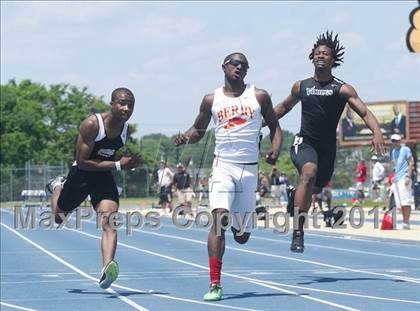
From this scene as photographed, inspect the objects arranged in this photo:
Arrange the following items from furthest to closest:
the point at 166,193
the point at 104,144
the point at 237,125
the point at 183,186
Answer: the point at 166,193
the point at 183,186
the point at 104,144
the point at 237,125

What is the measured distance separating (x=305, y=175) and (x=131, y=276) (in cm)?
405

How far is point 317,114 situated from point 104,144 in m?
2.20

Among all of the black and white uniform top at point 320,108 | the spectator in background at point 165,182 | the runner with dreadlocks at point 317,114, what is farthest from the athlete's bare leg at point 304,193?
the spectator in background at point 165,182

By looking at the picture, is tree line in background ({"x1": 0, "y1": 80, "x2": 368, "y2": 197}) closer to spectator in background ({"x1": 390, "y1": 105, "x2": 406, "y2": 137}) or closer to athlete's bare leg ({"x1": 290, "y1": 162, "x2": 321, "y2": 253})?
spectator in background ({"x1": 390, "y1": 105, "x2": 406, "y2": 137})

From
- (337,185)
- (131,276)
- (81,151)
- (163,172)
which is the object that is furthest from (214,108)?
(337,185)

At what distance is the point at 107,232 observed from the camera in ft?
35.9

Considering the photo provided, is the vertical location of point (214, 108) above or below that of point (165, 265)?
above

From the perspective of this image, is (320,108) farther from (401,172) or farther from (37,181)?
(37,181)

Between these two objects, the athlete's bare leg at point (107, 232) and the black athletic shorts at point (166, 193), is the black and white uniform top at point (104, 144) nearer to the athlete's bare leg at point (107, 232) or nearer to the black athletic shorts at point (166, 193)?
the athlete's bare leg at point (107, 232)

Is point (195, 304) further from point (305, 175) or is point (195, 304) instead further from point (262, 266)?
point (262, 266)

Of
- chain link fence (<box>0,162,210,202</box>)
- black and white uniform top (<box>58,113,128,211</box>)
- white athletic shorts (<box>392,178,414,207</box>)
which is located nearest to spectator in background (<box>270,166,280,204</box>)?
chain link fence (<box>0,162,210,202</box>)

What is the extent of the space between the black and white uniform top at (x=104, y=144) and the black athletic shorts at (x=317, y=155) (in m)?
1.83

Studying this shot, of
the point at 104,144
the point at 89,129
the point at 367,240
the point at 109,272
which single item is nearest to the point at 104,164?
the point at 104,144

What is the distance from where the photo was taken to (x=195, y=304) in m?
10.5
